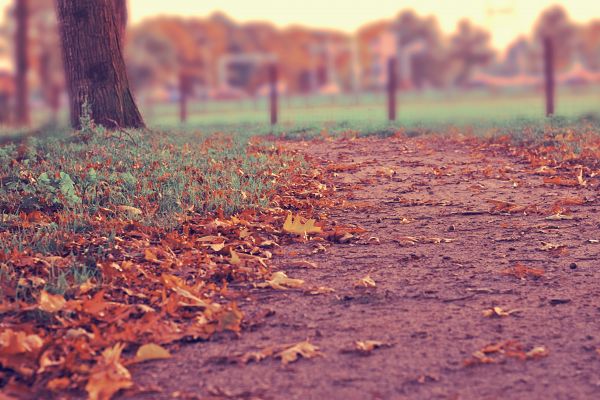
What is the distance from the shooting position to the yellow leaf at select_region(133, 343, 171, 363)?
13.3 feet

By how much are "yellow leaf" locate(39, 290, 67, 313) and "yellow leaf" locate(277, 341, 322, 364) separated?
4.44 ft

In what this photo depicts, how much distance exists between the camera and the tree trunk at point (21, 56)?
26375mm

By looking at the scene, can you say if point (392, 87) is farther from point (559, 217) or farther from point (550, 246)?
point (550, 246)

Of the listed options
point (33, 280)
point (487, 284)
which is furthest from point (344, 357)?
point (33, 280)

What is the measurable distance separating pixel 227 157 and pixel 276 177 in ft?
3.54

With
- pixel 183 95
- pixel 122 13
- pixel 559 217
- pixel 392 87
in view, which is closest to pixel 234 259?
pixel 559 217

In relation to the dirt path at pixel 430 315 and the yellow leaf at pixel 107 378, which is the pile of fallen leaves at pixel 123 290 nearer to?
the yellow leaf at pixel 107 378

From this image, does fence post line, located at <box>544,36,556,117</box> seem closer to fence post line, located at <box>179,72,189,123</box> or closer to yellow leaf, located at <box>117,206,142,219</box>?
fence post line, located at <box>179,72,189,123</box>

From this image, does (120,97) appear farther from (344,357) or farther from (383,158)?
(344,357)

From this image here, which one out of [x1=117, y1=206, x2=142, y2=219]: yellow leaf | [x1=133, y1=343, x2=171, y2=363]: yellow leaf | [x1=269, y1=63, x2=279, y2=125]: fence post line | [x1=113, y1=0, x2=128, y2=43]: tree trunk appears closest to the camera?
[x1=133, y1=343, x2=171, y2=363]: yellow leaf

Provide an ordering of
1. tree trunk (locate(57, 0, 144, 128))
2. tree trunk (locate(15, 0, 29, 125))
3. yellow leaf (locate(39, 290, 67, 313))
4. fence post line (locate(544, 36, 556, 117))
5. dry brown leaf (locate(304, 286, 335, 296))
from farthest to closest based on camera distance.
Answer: tree trunk (locate(15, 0, 29, 125)) < fence post line (locate(544, 36, 556, 117)) < tree trunk (locate(57, 0, 144, 128)) < dry brown leaf (locate(304, 286, 335, 296)) < yellow leaf (locate(39, 290, 67, 313))

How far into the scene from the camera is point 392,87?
19484 millimetres

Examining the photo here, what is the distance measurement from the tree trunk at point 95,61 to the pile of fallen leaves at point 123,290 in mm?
4964

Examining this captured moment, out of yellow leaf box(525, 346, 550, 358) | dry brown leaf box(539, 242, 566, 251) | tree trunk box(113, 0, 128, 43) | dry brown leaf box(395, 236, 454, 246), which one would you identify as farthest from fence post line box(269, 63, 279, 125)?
yellow leaf box(525, 346, 550, 358)
